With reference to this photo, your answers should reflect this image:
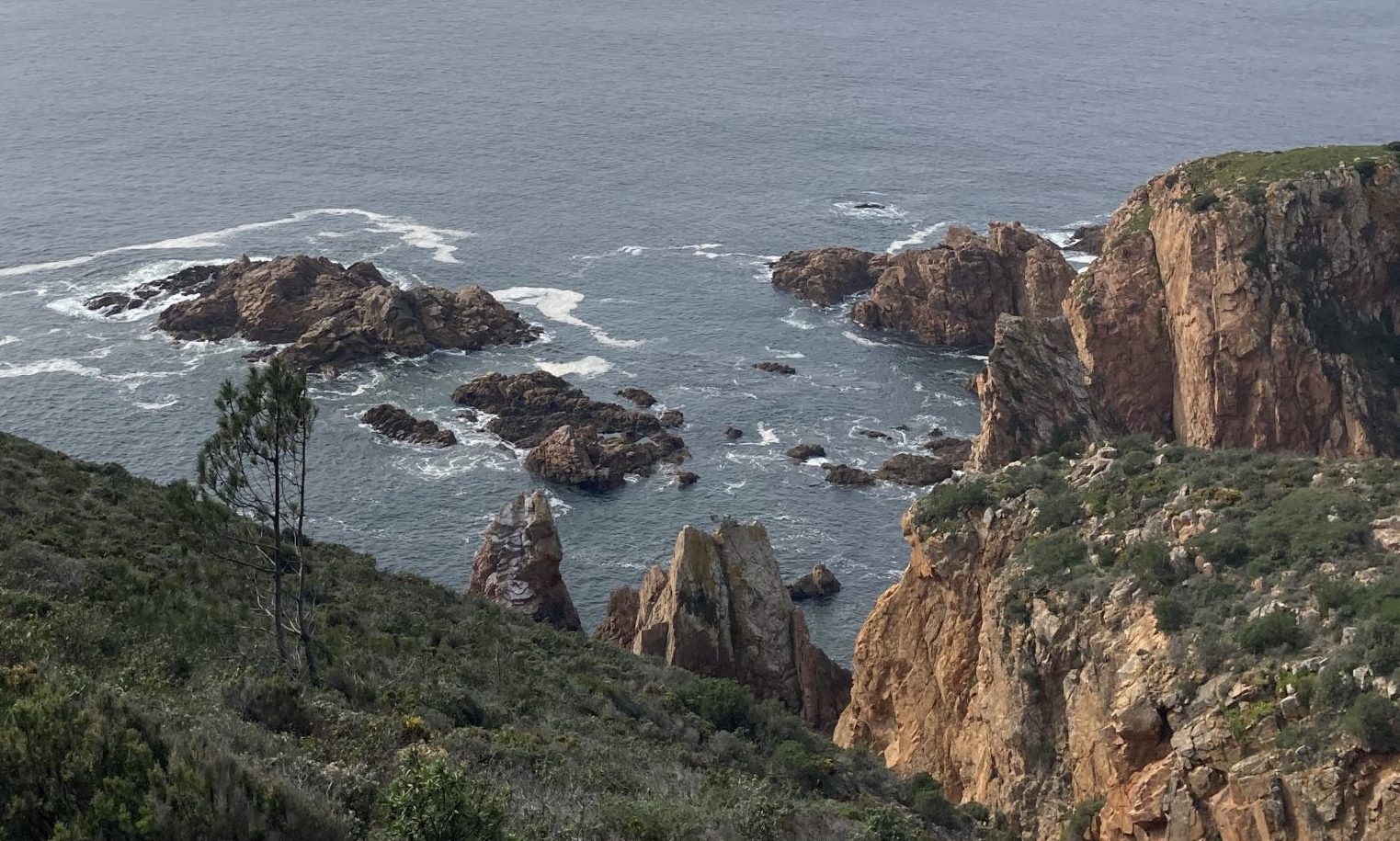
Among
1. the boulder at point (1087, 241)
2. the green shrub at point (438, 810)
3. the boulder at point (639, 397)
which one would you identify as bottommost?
the boulder at point (639, 397)

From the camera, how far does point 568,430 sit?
96062 millimetres

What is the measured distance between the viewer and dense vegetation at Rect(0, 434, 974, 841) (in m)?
20.0

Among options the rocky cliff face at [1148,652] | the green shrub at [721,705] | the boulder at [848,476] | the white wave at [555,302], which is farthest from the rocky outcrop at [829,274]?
the green shrub at [721,705]

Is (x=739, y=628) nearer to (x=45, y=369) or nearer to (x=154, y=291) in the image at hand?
(x=45, y=369)

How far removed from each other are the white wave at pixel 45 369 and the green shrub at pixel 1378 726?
9341 cm

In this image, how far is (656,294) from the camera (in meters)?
125

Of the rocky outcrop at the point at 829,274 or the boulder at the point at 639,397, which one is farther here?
the rocky outcrop at the point at 829,274

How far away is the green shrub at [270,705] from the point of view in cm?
2850

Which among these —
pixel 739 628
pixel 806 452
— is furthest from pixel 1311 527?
pixel 806 452

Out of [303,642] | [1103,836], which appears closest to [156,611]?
[303,642]

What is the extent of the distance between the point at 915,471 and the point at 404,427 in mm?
34844

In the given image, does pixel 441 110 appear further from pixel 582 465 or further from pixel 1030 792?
pixel 1030 792

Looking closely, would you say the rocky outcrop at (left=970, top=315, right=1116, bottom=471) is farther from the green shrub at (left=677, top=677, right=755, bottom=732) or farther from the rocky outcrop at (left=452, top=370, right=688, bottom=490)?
the green shrub at (left=677, top=677, right=755, bottom=732)

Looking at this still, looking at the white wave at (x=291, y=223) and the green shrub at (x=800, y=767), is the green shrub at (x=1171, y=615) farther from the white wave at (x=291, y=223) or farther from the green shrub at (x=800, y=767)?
the white wave at (x=291, y=223)
